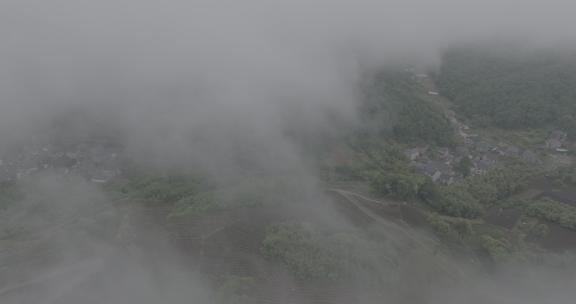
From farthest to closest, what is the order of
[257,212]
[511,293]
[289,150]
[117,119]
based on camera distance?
[117,119], [289,150], [257,212], [511,293]

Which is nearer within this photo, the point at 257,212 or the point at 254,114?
the point at 257,212

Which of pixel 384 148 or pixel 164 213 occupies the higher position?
pixel 384 148

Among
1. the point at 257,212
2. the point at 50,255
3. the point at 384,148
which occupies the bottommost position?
the point at 50,255

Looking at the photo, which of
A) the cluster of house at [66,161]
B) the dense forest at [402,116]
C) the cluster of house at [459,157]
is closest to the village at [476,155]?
the cluster of house at [459,157]

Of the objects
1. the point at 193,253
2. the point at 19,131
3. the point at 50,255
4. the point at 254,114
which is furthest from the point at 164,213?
the point at 19,131

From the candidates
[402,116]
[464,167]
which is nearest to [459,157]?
[464,167]

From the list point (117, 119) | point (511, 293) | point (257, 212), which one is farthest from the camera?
point (117, 119)

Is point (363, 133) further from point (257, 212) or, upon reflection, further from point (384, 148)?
point (257, 212)

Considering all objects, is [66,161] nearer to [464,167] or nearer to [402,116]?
[402,116]
